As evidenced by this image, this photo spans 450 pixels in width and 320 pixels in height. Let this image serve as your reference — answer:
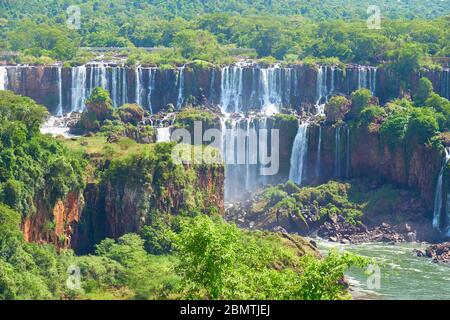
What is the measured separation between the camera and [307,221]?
69.6 m

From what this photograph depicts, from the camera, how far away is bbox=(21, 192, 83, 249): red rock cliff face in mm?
53581

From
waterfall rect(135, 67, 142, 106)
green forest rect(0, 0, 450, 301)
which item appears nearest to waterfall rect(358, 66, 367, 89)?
green forest rect(0, 0, 450, 301)

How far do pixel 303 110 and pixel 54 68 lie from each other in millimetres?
18025

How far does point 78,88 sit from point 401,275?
34.2 meters

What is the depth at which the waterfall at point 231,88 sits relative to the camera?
85.0 meters

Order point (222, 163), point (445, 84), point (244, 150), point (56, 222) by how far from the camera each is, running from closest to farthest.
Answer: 1. point (56, 222)
2. point (222, 163)
3. point (244, 150)
4. point (445, 84)

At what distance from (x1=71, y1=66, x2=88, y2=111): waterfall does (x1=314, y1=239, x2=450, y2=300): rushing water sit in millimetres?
24288

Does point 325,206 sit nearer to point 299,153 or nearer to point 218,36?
point 299,153

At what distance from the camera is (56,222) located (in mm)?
55062

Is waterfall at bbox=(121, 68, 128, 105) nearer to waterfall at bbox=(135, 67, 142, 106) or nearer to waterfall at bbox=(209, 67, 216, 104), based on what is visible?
waterfall at bbox=(135, 67, 142, 106)

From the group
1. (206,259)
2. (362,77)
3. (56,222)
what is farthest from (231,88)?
(206,259)

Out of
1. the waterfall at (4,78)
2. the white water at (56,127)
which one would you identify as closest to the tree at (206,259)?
the white water at (56,127)
